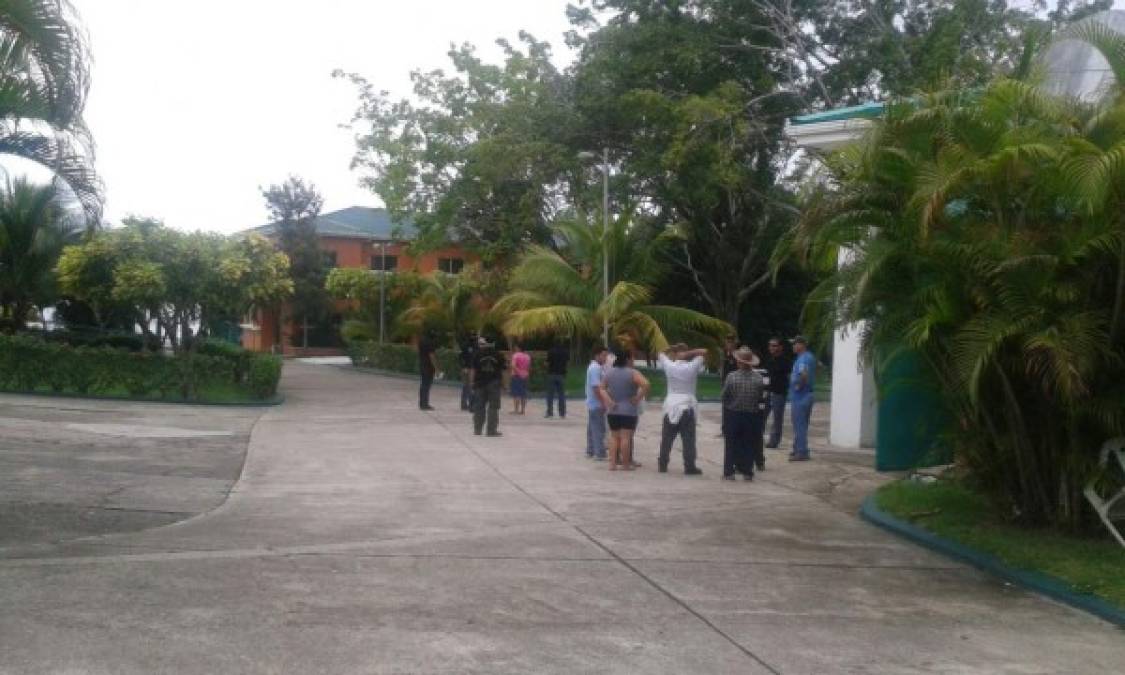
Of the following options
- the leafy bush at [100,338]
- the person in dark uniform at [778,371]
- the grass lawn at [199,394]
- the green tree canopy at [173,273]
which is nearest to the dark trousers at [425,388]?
the grass lawn at [199,394]

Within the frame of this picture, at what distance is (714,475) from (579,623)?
826cm

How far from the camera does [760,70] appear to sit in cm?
3019

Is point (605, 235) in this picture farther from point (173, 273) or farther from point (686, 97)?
point (173, 273)

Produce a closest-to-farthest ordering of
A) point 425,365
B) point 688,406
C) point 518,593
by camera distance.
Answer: point 518,593 < point 688,406 < point 425,365

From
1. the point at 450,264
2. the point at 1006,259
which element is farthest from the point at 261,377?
the point at 450,264

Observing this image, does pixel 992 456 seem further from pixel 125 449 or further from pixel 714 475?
pixel 125 449

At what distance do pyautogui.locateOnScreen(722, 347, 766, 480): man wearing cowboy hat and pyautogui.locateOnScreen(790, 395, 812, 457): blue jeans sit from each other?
1942 millimetres

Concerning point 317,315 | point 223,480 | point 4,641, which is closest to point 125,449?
point 223,480

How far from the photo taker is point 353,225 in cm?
6425

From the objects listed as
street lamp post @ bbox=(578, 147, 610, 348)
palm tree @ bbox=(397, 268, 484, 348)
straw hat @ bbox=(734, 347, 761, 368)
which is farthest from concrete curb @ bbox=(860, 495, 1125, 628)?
palm tree @ bbox=(397, 268, 484, 348)

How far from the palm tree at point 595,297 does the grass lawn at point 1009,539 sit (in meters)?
18.2

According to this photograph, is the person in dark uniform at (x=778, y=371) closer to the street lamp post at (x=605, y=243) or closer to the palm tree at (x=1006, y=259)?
the palm tree at (x=1006, y=259)

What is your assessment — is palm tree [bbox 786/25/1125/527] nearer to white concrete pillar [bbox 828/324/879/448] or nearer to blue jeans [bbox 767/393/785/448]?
blue jeans [bbox 767/393/785/448]

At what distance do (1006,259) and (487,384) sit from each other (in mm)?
11390
